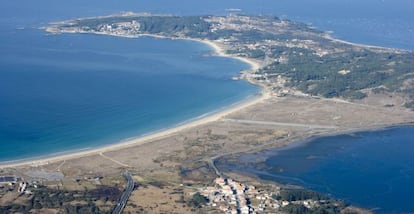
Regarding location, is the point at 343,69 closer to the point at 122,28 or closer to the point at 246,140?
the point at 246,140

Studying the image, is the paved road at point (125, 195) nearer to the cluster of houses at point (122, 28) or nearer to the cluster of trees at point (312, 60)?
the cluster of trees at point (312, 60)

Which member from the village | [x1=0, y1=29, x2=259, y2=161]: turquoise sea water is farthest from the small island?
[x1=0, y1=29, x2=259, y2=161]: turquoise sea water

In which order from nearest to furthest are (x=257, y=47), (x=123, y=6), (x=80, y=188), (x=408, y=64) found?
(x=80, y=188) < (x=408, y=64) < (x=257, y=47) < (x=123, y=6)

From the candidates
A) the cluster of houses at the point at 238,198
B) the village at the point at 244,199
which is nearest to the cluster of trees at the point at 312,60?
the village at the point at 244,199

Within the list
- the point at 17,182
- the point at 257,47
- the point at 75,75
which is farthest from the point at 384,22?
the point at 17,182

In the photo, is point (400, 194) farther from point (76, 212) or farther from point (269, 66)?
point (269, 66)

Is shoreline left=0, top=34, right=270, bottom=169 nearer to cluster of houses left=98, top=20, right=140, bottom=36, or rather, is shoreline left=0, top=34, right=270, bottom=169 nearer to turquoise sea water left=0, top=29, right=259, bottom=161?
turquoise sea water left=0, top=29, right=259, bottom=161
